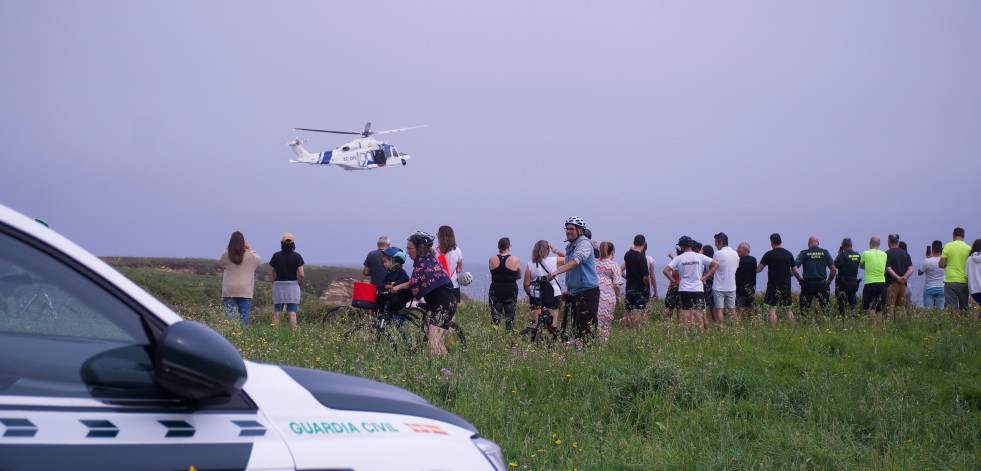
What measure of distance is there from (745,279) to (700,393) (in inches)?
305

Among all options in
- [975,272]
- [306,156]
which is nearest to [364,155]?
[306,156]

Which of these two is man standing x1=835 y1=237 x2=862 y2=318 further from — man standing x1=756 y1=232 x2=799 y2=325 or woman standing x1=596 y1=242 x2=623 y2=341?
woman standing x1=596 y1=242 x2=623 y2=341

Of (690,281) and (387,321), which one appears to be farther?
(690,281)

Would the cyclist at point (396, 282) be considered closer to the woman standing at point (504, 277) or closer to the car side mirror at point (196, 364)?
the woman standing at point (504, 277)

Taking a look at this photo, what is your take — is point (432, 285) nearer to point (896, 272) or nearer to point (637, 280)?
point (637, 280)

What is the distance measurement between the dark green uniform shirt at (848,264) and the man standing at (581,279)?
637 cm

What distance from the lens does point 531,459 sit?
4.90 meters

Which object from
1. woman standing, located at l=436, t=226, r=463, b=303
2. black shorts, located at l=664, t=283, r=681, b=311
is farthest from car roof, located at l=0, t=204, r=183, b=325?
black shorts, located at l=664, t=283, r=681, b=311

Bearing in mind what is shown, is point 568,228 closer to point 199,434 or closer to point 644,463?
point 644,463

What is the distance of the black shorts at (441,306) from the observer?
8.00 meters

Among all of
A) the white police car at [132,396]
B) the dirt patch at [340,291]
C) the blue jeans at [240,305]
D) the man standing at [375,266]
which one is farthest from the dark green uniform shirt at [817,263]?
the dirt patch at [340,291]

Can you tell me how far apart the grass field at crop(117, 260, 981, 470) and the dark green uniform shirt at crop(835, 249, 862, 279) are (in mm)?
3072

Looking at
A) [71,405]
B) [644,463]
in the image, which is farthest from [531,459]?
[71,405]

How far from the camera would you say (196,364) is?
5.78 ft
